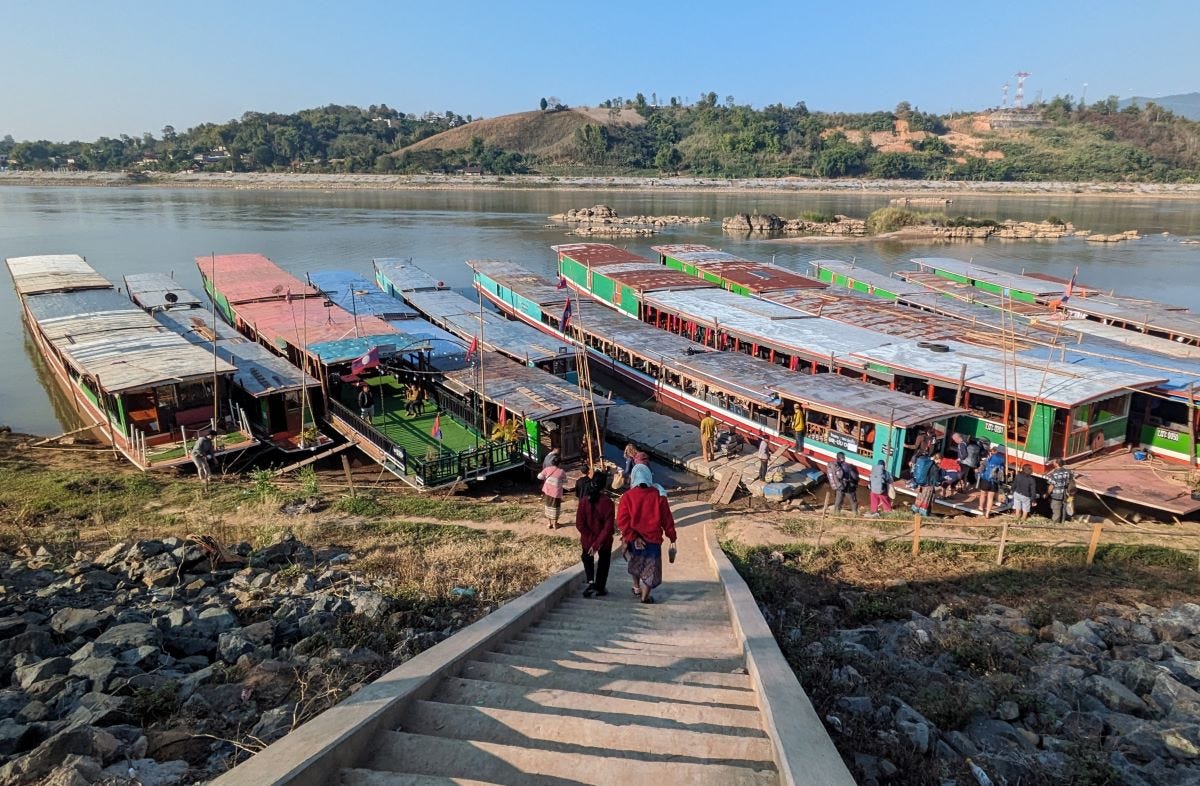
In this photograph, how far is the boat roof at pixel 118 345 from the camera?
56.4ft

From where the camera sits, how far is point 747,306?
2642cm

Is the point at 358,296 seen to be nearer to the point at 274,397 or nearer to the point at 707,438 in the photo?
the point at 274,397

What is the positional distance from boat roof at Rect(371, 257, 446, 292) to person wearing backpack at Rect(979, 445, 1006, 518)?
2437cm

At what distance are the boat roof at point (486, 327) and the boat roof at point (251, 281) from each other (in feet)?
15.1

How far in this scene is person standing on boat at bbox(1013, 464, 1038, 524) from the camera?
14.4 m

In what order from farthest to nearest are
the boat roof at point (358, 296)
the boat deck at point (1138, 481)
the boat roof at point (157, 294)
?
the boat roof at point (157, 294)
the boat roof at point (358, 296)
the boat deck at point (1138, 481)

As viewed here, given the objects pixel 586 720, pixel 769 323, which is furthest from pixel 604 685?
pixel 769 323

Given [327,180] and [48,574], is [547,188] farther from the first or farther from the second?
[48,574]

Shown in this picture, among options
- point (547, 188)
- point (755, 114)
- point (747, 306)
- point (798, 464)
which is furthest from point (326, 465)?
point (755, 114)

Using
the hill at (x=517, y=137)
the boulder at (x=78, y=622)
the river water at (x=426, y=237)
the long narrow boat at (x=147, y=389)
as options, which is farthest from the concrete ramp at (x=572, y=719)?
the hill at (x=517, y=137)

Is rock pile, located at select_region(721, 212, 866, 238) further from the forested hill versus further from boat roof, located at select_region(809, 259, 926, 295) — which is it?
the forested hill

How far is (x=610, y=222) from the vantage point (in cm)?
7450

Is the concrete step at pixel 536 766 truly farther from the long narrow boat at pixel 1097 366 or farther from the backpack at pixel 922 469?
the long narrow boat at pixel 1097 366

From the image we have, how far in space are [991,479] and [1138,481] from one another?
3716 mm
